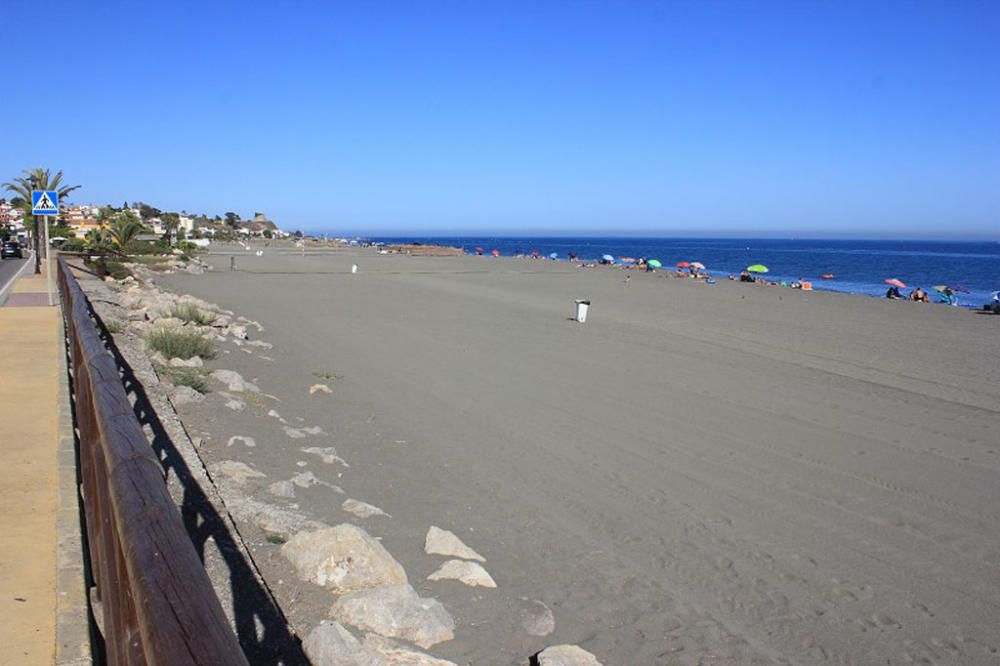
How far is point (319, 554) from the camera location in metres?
5.17

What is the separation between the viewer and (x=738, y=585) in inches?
238

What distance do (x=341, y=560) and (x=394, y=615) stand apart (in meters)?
0.59

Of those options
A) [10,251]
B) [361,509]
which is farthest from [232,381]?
[10,251]

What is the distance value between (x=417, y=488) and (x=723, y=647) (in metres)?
3.41

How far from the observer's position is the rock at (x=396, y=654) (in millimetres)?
4297

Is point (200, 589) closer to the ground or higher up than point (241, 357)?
higher up

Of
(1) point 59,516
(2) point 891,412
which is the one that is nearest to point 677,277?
(2) point 891,412

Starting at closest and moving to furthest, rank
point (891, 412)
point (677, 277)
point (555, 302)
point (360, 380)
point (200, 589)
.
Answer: point (200, 589) < point (891, 412) < point (360, 380) < point (555, 302) < point (677, 277)

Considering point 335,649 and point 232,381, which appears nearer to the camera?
point 335,649

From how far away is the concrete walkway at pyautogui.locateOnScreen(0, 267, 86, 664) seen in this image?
3.53 m

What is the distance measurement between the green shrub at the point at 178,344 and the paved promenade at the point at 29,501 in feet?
4.63

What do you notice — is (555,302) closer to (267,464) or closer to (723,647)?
(267,464)

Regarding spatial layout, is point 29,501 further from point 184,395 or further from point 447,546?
point 184,395

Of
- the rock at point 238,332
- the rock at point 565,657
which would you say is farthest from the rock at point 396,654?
the rock at point 238,332
